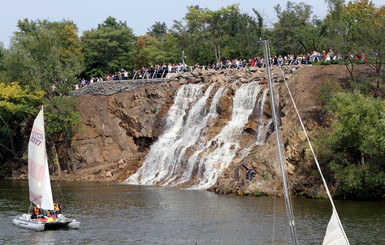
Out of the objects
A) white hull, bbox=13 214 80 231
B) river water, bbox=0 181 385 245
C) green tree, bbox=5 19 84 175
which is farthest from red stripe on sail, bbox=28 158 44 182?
green tree, bbox=5 19 84 175

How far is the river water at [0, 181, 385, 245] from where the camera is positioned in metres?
44.1

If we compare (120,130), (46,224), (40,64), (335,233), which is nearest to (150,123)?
(120,130)

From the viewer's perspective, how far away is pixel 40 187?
5231cm

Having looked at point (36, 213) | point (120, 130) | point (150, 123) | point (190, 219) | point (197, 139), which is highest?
point (150, 123)

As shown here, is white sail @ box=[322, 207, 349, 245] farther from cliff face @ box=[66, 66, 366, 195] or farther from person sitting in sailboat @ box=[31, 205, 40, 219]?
cliff face @ box=[66, 66, 366, 195]

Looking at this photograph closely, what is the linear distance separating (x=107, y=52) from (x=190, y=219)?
69.1 meters

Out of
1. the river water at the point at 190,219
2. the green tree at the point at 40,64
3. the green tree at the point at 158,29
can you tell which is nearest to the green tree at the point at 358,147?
the river water at the point at 190,219

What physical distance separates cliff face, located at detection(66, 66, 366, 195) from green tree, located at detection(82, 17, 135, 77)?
68.1 feet

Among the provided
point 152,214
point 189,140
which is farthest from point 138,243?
point 189,140

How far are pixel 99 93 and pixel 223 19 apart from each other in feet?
85.6

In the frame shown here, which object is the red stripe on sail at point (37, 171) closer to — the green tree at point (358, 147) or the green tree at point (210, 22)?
the green tree at point (358, 147)

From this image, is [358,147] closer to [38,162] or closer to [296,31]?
[38,162]

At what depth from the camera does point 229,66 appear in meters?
90.3

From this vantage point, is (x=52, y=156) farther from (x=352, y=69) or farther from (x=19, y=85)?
(x=352, y=69)
